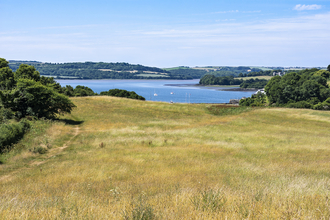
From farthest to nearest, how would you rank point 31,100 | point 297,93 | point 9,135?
1. point 297,93
2. point 31,100
3. point 9,135

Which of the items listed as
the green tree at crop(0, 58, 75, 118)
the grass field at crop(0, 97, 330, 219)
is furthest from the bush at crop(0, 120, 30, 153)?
the green tree at crop(0, 58, 75, 118)

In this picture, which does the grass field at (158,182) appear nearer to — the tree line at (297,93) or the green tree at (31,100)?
the green tree at (31,100)

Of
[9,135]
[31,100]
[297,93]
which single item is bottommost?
[297,93]

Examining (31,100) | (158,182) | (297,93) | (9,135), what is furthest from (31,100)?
(297,93)

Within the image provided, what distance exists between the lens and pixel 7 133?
19.7 metres

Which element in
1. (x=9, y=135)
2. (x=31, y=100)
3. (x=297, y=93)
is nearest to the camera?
(x=9, y=135)

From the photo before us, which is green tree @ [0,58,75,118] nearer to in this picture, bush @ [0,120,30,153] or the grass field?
the grass field

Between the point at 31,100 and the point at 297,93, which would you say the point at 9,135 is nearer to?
the point at 31,100

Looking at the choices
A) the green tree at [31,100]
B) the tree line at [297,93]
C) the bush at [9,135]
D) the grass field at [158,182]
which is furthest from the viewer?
the tree line at [297,93]

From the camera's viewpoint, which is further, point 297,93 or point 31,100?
point 297,93

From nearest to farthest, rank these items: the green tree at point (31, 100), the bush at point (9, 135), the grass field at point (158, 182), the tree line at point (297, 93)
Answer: the grass field at point (158, 182), the bush at point (9, 135), the green tree at point (31, 100), the tree line at point (297, 93)

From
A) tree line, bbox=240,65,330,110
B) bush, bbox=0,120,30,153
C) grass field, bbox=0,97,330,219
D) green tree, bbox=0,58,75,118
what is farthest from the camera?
tree line, bbox=240,65,330,110

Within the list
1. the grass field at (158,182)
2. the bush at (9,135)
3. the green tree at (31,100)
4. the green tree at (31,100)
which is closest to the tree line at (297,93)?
the green tree at (31,100)

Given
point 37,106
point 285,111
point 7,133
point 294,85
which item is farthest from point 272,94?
point 7,133
